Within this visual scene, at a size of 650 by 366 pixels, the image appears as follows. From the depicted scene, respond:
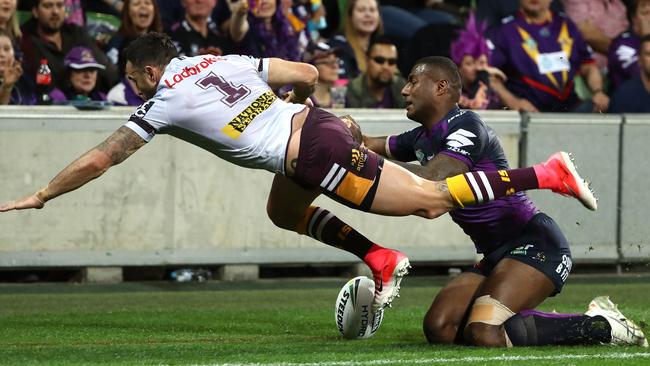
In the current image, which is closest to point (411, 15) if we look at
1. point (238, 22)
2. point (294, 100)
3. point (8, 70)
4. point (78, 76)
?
point (238, 22)

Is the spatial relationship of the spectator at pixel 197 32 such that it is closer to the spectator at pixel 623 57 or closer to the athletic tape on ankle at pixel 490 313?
the spectator at pixel 623 57

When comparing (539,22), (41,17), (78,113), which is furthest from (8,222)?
(539,22)

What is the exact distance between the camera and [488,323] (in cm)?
909

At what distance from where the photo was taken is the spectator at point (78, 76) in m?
14.2

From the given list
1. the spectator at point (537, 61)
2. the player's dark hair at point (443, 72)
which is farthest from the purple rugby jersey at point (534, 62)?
the player's dark hair at point (443, 72)

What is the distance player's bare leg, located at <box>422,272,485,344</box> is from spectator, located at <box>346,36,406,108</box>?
6.00 m

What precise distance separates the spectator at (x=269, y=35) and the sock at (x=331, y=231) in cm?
556

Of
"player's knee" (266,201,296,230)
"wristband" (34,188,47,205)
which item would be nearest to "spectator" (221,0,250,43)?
"player's knee" (266,201,296,230)

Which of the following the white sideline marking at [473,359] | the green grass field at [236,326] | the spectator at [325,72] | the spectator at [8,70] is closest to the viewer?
the white sideline marking at [473,359]

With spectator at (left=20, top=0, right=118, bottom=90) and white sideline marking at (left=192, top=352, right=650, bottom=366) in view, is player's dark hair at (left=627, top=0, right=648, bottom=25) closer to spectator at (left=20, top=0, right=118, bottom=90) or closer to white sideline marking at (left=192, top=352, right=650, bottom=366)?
spectator at (left=20, top=0, right=118, bottom=90)

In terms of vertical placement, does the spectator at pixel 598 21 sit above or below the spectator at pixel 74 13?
below

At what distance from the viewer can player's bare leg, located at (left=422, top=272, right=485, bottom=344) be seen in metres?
9.40

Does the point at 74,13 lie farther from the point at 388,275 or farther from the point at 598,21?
the point at 598,21

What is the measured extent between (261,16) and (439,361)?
25.7ft
